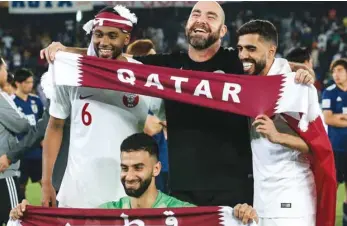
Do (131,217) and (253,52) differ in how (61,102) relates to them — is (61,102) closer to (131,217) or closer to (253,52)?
(131,217)

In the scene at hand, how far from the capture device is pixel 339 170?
753 centimetres

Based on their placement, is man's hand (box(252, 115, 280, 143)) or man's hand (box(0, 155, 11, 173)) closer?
man's hand (box(252, 115, 280, 143))

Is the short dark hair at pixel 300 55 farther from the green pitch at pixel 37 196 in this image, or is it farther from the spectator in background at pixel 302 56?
the green pitch at pixel 37 196

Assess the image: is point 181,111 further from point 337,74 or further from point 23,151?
point 337,74

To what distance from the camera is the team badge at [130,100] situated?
3.88 metres

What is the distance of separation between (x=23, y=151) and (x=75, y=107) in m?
1.23

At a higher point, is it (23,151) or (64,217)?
(23,151)

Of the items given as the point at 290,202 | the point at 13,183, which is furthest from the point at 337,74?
the point at 290,202

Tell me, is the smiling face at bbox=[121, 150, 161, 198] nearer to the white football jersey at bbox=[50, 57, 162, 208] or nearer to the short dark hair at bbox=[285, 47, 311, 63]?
the white football jersey at bbox=[50, 57, 162, 208]

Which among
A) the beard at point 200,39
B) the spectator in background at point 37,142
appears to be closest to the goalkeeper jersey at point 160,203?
the spectator in background at point 37,142

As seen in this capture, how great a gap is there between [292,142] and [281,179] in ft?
0.70

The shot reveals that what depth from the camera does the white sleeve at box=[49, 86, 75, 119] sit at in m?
3.87

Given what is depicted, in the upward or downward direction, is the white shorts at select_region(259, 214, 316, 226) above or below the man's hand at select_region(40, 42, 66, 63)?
below

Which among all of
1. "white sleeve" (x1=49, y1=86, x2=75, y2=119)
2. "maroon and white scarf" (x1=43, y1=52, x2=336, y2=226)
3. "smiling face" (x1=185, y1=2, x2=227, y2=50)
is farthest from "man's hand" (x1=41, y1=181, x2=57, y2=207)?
"smiling face" (x1=185, y1=2, x2=227, y2=50)
